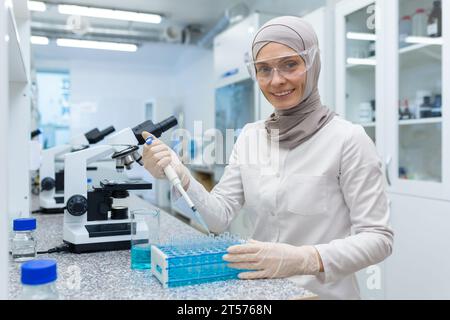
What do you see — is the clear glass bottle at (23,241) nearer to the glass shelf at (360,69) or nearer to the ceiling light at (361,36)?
the glass shelf at (360,69)

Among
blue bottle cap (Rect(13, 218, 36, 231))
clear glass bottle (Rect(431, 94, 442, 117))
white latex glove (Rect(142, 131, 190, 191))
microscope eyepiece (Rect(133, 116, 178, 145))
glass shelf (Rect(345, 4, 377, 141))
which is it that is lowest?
blue bottle cap (Rect(13, 218, 36, 231))

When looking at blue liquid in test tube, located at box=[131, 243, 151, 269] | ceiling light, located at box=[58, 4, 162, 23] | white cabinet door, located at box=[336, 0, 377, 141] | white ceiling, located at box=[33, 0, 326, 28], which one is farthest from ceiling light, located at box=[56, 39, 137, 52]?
blue liquid in test tube, located at box=[131, 243, 151, 269]

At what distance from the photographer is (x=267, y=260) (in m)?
0.86

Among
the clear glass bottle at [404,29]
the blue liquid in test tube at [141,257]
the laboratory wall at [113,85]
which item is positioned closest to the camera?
the blue liquid in test tube at [141,257]

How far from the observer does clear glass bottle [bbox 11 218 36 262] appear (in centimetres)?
98

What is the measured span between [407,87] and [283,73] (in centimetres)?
121

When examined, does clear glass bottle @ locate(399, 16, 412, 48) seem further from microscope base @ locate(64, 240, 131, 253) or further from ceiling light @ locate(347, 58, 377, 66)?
microscope base @ locate(64, 240, 131, 253)

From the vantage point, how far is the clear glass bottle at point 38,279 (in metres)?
0.65

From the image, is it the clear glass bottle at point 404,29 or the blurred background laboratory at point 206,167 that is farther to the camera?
the clear glass bottle at point 404,29

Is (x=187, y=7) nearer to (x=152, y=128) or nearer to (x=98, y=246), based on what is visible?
(x=152, y=128)

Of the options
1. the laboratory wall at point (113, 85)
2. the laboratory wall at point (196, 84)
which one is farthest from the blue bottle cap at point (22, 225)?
the laboratory wall at point (113, 85)
